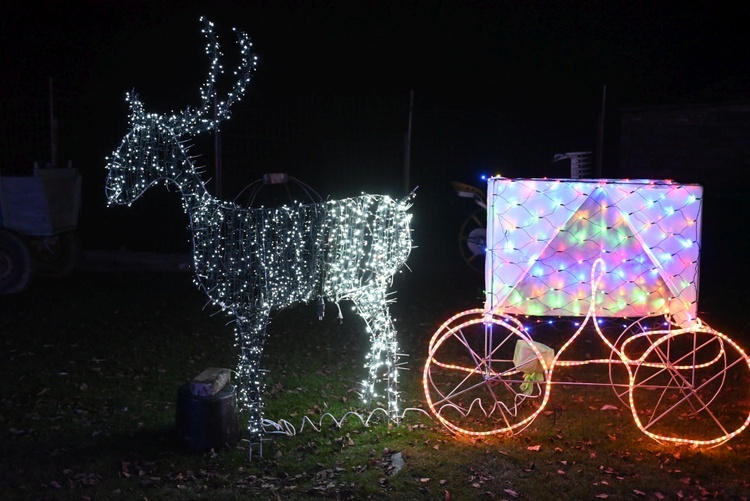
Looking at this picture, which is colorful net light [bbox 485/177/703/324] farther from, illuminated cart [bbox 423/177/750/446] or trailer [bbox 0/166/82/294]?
trailer [bbox 0/166/82/294]

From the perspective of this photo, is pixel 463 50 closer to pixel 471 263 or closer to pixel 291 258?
pixel 471 263

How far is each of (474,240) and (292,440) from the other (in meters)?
5.90

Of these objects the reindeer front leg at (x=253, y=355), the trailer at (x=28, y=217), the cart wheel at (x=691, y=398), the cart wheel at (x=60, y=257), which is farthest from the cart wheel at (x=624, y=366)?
the cart wheel at (x=60, y=257)

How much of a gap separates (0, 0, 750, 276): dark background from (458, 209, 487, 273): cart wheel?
77 cm

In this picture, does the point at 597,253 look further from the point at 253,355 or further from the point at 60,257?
the point at 60,257

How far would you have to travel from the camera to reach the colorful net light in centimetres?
567

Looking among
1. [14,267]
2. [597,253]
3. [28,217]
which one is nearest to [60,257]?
[14,267]

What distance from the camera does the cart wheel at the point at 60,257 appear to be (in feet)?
34.6

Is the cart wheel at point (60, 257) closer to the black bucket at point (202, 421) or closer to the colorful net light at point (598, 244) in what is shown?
the black bucket at point (202, 421)

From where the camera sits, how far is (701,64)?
61.4 feet

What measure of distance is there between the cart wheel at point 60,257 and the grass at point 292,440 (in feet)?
6.35

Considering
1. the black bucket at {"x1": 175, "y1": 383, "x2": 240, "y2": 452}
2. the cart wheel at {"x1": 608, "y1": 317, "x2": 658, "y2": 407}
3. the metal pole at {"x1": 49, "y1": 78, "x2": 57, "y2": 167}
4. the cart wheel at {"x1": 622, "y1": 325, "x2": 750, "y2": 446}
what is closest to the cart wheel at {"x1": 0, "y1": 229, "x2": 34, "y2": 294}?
the metal pole at {"x1": 49, "y1": 78, "x2": 57, "y2": 167}

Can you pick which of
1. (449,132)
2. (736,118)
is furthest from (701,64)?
(449,132)

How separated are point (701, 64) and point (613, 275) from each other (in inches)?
589
